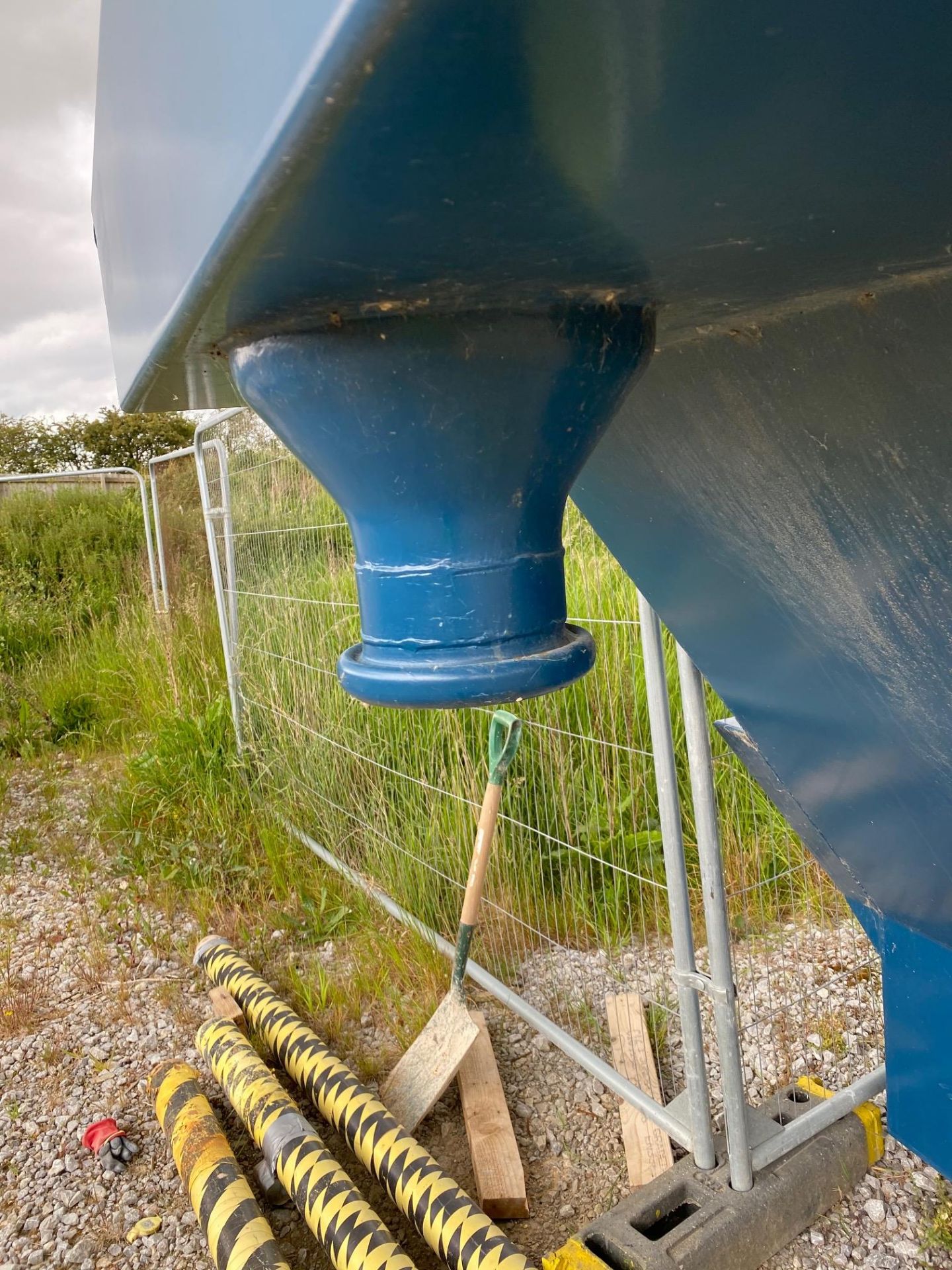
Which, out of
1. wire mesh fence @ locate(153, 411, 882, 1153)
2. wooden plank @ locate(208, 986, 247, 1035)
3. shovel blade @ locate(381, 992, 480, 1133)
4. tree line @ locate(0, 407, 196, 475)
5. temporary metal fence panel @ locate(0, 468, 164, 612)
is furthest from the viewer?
tree line @ locate(0, 407, 196, 475)

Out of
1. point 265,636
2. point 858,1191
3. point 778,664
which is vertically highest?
point 778,664

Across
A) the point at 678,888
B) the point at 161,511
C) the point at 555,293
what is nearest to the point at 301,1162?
the point at 678,888

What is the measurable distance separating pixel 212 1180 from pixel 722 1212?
1.17m

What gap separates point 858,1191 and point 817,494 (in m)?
1.91

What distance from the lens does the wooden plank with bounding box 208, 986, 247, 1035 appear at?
108 inches

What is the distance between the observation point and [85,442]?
24594 millimetres

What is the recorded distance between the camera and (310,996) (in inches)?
110

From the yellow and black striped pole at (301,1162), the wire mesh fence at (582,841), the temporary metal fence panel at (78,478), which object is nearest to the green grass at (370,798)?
the wire mesh fence at (582,841)

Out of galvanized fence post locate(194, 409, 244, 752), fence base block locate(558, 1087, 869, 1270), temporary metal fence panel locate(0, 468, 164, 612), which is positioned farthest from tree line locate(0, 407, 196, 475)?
fence base block locate(558, 1087, 869, 1270)

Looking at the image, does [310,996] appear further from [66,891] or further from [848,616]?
[848,616]

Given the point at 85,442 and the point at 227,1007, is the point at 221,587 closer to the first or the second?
the point at 227,1007

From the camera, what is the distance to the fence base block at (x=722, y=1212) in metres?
1.71

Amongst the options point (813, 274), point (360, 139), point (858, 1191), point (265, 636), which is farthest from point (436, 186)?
point (265, 636)

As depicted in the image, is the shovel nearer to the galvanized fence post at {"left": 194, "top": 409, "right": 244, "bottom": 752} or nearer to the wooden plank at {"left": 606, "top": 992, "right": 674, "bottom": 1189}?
the wooden plank at {"left": 606, "top": 992, "right": 674, "bottom": 1189}
